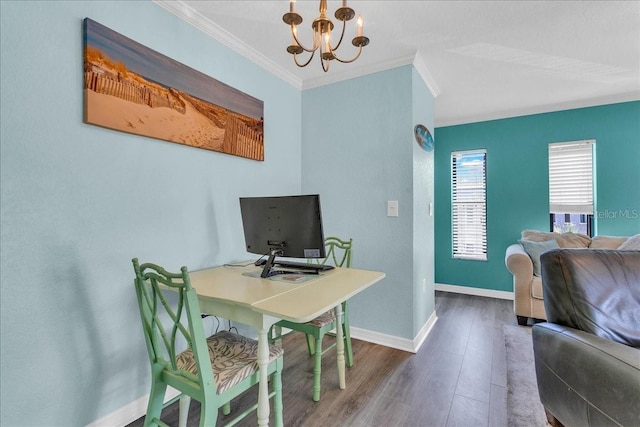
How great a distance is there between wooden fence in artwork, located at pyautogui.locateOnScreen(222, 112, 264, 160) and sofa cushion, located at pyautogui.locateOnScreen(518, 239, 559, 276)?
293cm

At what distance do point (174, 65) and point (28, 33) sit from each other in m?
0.68

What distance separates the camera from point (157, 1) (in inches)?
69.2

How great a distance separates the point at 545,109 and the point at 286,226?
384 centimetres

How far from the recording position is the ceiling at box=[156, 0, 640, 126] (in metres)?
1.88

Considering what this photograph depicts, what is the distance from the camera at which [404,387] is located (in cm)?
193

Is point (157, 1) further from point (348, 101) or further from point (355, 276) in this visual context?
→ point (355, 276)

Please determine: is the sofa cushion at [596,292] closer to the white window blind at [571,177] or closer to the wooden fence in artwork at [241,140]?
the wooden fence in artwork at [241,140]

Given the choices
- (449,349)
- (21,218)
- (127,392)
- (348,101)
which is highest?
(348,101)

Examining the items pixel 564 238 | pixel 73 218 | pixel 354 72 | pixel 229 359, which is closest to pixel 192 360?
pixel 229 359

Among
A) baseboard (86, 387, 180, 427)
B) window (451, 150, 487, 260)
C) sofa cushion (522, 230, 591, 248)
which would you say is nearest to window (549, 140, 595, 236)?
sofa cushion (522, 230, 591, 248)

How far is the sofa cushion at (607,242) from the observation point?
3.01m

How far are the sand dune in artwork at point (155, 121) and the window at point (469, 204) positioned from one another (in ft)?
11.2

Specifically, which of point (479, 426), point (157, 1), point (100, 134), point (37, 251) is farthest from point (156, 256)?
point (479, 426)

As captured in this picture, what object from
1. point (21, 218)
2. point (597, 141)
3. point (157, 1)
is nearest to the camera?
point (21, 218)
